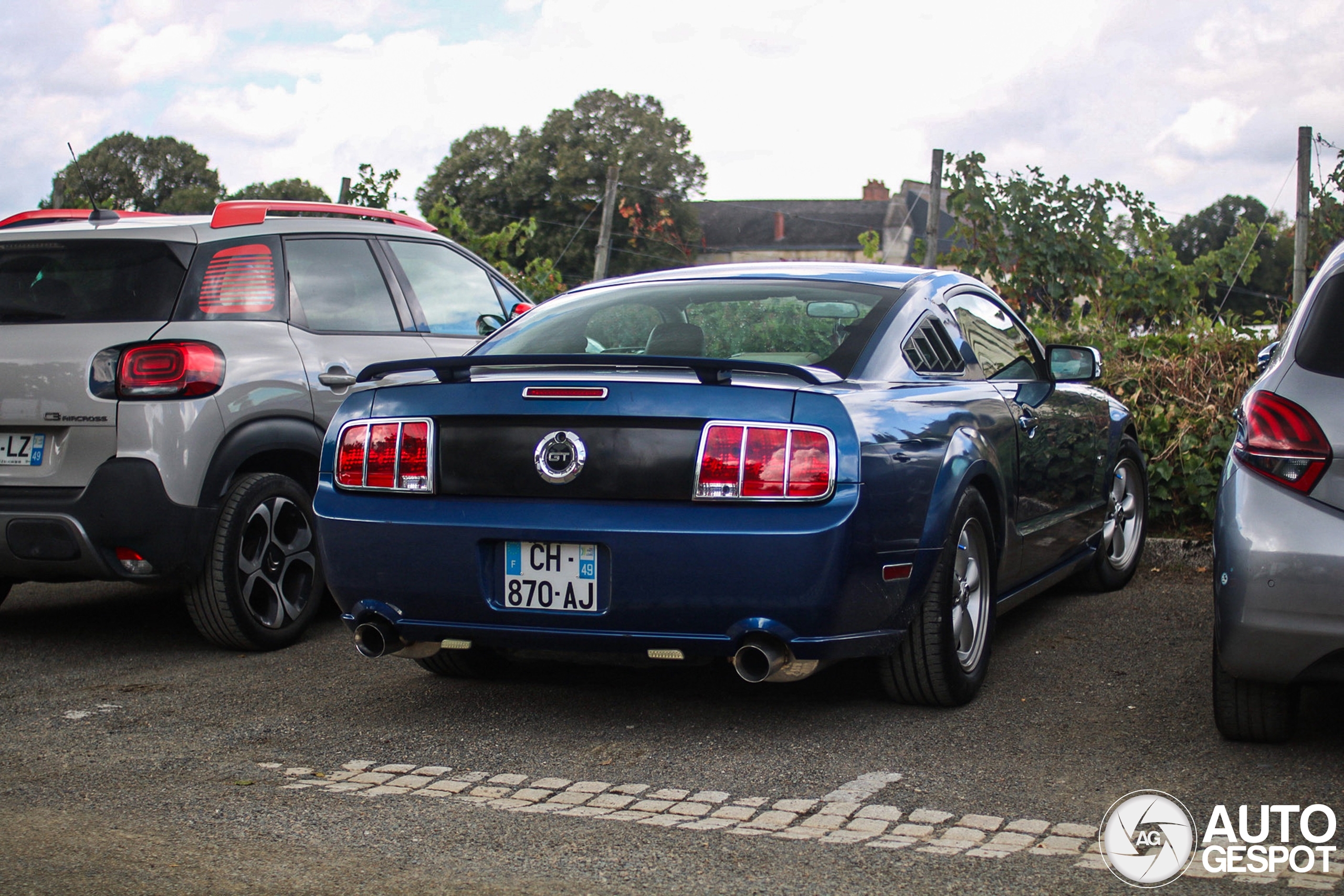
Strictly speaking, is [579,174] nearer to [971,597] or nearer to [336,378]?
[336,378]

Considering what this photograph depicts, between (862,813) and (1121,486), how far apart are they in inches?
147

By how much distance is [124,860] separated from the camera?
315 centimetres

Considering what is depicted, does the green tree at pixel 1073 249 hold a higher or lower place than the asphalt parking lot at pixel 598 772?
higher

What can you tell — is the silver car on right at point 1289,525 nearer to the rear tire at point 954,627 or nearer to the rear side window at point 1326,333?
the rear side window at point 1326,333

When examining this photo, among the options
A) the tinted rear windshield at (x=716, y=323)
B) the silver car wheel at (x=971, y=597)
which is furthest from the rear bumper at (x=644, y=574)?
the tinted rear windshield at (x=716, y=323)

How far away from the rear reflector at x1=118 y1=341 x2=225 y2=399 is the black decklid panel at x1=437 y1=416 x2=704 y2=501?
1585 millimetres

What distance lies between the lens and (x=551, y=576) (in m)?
3.93

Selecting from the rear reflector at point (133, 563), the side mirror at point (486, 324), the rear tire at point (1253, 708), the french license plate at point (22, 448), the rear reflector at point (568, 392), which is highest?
the side mirror at point (486, 324)

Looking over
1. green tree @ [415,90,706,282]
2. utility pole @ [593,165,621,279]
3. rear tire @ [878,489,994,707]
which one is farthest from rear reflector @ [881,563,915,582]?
green tree @ [415,90,706,282]

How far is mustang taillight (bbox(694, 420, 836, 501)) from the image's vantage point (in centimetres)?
376

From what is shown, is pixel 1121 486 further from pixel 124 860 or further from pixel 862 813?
pixel 124 860

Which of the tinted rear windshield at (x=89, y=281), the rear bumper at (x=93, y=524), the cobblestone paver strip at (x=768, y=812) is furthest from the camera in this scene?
the tinted rear windshield at (x=89, y=281)

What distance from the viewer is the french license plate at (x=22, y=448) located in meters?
5.16

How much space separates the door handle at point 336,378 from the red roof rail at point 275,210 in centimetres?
70
